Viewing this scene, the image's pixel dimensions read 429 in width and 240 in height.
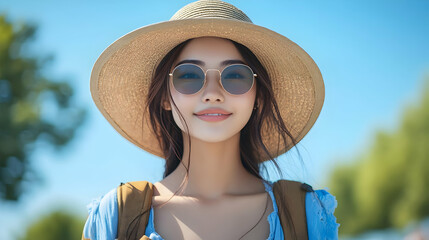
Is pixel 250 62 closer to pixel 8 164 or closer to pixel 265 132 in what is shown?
pixel 265 132

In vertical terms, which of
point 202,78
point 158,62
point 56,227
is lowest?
point 56,227

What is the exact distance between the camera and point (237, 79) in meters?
2.44

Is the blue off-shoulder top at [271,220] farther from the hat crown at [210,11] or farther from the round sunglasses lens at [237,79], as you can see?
the hat crown at [210,11]

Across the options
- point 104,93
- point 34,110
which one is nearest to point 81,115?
point 34,110

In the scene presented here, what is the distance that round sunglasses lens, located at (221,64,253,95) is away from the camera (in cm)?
241

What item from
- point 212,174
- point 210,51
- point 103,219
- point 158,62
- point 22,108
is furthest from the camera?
point 22,108

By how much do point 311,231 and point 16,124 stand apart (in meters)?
14.9

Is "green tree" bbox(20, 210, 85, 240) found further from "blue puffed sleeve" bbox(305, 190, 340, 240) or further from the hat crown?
"blue puffed sleeve" bbox(305, 190, 340, 240)

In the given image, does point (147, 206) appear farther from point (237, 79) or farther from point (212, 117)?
point (237, 79)

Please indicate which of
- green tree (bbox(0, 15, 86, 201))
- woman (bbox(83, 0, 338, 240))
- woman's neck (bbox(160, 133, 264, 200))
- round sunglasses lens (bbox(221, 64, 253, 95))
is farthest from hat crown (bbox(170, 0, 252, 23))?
green tree (bbox(0, 15, 86, 201))

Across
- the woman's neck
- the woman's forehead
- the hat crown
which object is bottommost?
the woman's neck

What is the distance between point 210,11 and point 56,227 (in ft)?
50.1

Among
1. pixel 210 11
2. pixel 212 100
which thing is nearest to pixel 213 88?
pixel 212 100

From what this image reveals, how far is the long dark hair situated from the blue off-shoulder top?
278 millimetres
